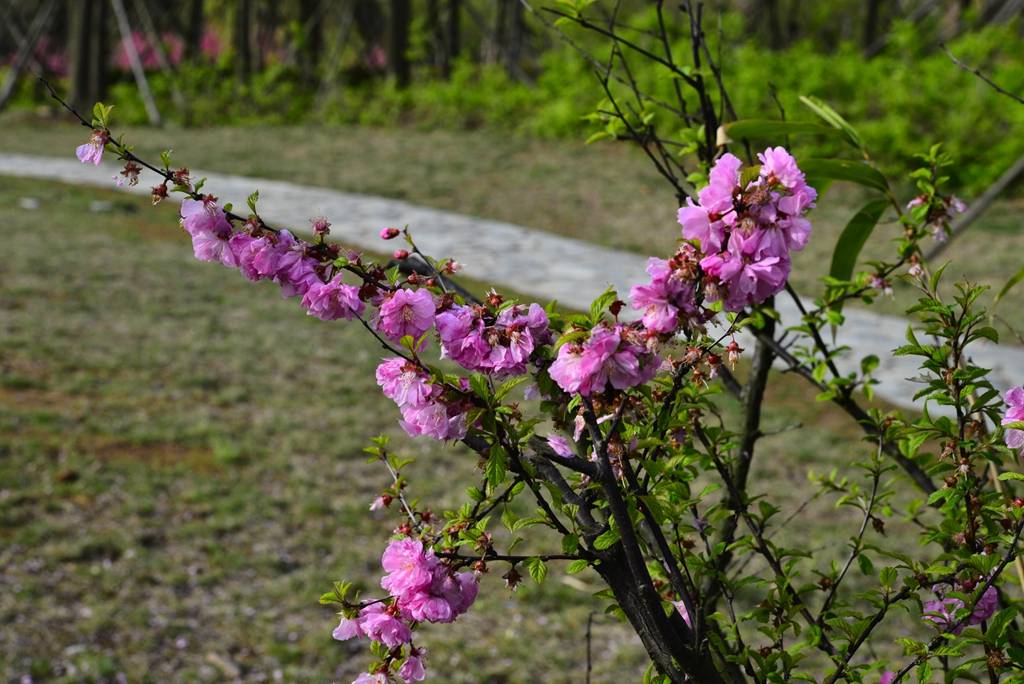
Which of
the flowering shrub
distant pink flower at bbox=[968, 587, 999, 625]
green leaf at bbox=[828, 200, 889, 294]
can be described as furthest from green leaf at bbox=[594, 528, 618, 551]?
green leaf at bbox=[828, 200, 889, 294]

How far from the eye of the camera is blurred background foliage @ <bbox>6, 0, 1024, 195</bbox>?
957 cm

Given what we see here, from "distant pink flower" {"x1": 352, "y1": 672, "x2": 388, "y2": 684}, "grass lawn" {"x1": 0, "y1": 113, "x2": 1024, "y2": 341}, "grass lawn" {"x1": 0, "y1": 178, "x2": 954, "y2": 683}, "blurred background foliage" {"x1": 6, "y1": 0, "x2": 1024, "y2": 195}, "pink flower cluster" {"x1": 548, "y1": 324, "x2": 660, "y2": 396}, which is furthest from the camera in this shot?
"blurred background foliage" {"x1": 6, "y1": 0, "x2": 1024, "y2": 195}

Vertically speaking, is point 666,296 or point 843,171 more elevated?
point 843,171

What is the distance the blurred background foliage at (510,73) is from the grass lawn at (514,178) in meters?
0.52

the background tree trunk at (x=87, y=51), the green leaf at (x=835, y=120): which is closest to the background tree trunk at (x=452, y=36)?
the background tree trunk at (x=87, y=51)

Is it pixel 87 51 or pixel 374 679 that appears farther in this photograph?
pixel 87 51

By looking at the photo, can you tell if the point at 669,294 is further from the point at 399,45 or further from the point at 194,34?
the point at 194,34

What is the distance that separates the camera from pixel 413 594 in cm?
114

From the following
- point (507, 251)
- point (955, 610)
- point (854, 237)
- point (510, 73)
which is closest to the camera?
point (955, 610)

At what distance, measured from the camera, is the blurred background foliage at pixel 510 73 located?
31.4ft

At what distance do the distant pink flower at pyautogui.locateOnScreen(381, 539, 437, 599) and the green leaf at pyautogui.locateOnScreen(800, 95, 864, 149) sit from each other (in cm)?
96

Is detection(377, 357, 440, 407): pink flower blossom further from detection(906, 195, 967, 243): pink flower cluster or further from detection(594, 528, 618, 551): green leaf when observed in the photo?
detection(906, 195, 967, 243): pink flower cluster

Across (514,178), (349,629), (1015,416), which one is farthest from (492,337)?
(514,178)

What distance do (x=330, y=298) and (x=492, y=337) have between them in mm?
178
